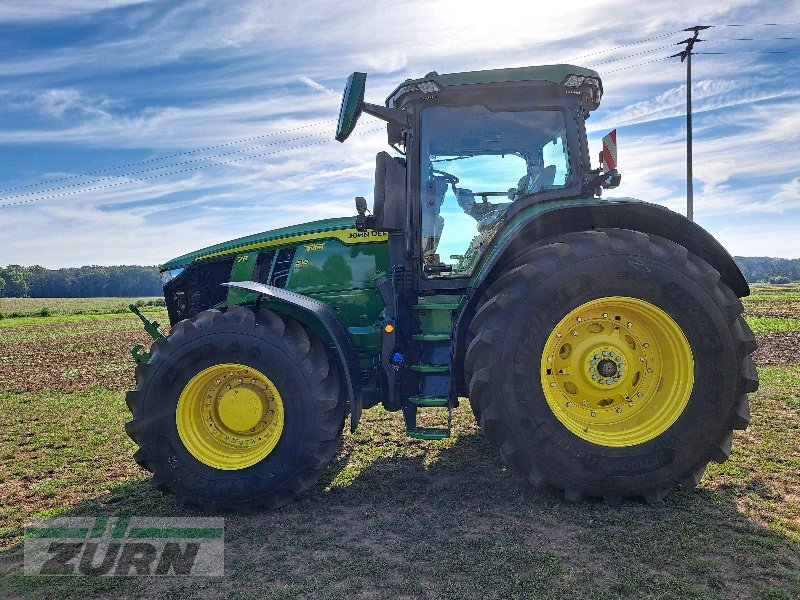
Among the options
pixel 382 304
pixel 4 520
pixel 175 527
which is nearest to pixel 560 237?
pixel 382 304

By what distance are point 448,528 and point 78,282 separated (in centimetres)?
13705

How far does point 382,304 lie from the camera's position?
15.8 ft

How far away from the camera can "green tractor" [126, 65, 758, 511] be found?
3.65 metres

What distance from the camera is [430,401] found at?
4156 mm

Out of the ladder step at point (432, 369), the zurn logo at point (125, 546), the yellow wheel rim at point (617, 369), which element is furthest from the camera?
the ladder step at point (432, 369)

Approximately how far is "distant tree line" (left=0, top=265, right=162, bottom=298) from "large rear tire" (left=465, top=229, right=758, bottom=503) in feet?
411

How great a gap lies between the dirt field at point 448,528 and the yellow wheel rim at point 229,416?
44cm

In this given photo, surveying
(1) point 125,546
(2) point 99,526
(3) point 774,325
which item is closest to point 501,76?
(1) point 125,546

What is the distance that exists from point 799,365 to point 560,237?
24.5 ft

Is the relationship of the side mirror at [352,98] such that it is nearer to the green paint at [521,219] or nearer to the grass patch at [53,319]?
the green paint at [521,219]

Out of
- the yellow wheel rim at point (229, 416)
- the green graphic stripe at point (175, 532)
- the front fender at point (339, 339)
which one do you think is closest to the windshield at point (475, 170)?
the front fender at point (339, 339)

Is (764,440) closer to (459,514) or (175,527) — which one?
(459,514)

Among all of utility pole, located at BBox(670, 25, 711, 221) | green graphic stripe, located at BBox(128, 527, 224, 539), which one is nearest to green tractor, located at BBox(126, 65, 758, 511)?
green graphic stripe, located at BBox(128, 527, 224, 539)

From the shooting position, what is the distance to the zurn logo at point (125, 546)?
3.24m
